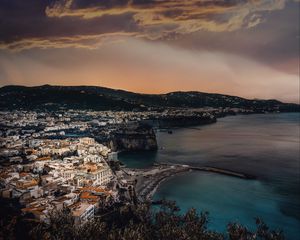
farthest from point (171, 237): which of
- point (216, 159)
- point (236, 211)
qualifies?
point (216, 159)

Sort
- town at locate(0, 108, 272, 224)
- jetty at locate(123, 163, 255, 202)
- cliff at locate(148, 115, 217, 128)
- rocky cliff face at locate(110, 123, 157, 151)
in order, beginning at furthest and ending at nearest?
cliff at locate(148, 115, 217, 128), rocky cliff face at locate(110, 123, 157, 151), jetty at locate(123, 163, 255, 202), town at locate(0, 108, 272, 224)

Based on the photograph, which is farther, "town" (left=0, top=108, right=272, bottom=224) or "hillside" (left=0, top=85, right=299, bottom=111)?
"hillside" (left=0, top=85, right=299, bottom=111)

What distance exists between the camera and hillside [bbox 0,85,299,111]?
28714 mm

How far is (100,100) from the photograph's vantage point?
198 feet

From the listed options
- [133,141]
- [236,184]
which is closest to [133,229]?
[236,184]

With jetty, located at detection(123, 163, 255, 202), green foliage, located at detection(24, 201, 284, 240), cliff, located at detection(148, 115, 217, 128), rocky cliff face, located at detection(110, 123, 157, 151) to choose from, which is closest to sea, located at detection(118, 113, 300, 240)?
jetty, located at detection(123, 163, 255, 202)

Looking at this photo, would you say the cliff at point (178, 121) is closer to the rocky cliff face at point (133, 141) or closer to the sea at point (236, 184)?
the sea at point (236, 184)

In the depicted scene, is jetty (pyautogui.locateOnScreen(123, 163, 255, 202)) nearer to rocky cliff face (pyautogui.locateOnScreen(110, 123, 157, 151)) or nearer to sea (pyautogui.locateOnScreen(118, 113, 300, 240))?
sea (pyautogui.locateOnScreen(118, 113, 300, 240))

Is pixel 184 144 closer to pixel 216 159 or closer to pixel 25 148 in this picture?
pixel 216 159

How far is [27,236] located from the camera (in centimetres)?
747

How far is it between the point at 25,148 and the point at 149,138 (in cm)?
1092

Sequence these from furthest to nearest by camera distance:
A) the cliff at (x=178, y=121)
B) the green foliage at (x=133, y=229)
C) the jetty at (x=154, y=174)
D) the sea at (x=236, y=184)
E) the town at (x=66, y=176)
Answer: the cliff at (x=178, y=121), the jetty at (x=154, y=174), the sea at (x=236, y=184), the town at (x=66, y=176), the green foliage at (x=133, y=229)

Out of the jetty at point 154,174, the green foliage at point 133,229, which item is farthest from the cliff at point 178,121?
the green foliage at point 133,229

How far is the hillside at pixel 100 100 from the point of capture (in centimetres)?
2871
